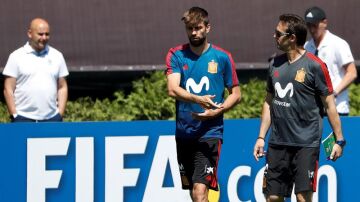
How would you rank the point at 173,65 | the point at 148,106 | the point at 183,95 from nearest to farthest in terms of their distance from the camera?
the point at 183,95
the point at 173,65
the point at 148,106

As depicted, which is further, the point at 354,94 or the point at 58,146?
the point at 354,94

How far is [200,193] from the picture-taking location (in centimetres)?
880

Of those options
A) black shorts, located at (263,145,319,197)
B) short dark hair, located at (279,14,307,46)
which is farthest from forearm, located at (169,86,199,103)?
short dark hair, located at (279,14,307,46)

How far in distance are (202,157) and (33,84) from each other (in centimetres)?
249

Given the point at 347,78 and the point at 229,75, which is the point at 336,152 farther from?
the point at 347,78

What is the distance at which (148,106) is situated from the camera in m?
12.0

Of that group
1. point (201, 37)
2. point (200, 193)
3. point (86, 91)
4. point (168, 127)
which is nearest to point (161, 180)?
point (168, 127)

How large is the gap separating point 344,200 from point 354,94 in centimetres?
269

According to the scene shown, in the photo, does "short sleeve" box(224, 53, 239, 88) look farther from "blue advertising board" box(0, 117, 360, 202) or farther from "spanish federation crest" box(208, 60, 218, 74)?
"blue advertising board" box(0, 117, 360, 202)

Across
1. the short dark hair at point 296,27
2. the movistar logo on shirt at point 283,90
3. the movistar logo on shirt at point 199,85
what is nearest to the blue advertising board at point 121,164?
the movistar logo on shirt at point 199,85

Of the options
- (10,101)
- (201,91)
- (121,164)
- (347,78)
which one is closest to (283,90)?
(201,91)

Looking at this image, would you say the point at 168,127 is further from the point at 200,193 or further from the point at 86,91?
the point at 86,91

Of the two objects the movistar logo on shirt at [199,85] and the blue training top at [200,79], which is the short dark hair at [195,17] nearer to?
the blue training top at [200,79]

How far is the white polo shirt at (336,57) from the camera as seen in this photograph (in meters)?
10.8
